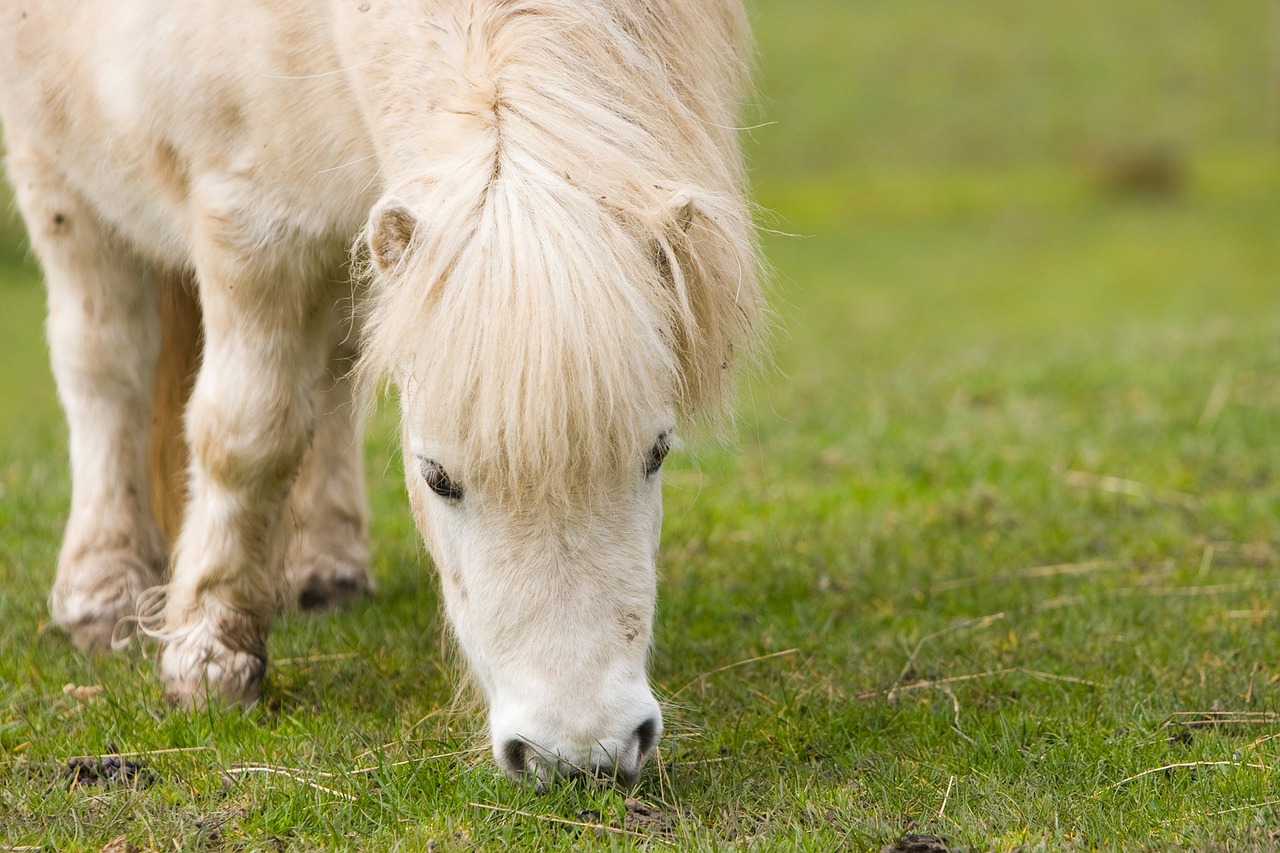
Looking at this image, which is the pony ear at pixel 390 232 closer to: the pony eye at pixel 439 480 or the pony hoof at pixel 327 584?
the pony eye at pixel 439 480

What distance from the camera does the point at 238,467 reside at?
Result: 11.4 ft

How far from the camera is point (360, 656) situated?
3748 mm

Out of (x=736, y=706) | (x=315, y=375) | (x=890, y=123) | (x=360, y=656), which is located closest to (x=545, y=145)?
(x=315, y=375)

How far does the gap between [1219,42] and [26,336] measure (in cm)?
2209

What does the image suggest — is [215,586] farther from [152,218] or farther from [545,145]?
[545,145]

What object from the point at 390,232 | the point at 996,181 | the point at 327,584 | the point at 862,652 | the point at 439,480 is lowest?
the point at 996,181

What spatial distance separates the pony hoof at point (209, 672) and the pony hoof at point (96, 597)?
0.48 meters

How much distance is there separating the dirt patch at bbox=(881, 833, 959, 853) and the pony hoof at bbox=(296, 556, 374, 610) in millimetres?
2411

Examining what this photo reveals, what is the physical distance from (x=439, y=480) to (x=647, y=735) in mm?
642

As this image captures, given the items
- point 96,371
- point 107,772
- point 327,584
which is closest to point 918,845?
point 107,772

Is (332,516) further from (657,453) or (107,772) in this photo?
(657,453)

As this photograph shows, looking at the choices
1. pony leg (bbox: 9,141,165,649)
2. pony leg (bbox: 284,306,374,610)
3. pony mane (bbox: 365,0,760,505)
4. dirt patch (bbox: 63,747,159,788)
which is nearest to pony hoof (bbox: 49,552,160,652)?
pony leg (bbox: 9,141,165,649)

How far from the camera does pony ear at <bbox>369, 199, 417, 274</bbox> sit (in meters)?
2.58

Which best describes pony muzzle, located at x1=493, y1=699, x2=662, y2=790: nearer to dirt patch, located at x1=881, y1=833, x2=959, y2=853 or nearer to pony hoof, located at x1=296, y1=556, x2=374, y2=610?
dirt patch, located at x1=881, y1=833, x2=959, y2=853
